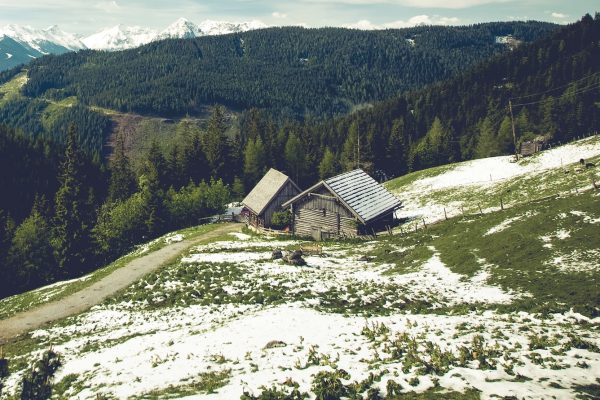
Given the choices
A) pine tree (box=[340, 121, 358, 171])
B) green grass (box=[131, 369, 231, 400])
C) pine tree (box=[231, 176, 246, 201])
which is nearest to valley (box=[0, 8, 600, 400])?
green grass (box=[131, 369, 231, 400])

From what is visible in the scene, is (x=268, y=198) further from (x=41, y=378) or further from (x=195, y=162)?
(x=41, y=378)

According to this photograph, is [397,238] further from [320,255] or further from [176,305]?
[176,305]

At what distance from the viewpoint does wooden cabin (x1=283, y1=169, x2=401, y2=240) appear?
47.9 m

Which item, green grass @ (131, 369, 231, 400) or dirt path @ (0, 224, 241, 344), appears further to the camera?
dirt path @ (0, 224, 241, 344)

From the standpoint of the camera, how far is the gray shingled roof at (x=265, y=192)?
61938 millimetres

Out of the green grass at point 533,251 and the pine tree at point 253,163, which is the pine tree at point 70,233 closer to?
the pine tree at point 253,163

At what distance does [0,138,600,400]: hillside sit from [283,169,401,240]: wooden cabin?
8.20 meters

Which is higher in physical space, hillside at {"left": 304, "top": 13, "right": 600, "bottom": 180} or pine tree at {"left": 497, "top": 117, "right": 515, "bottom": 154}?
hillside at {"left": 304, "top": 13, "right": 600, "bottom": 180}

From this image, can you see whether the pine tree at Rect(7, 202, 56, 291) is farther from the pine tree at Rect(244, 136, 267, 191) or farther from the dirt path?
the pine tree at Rect(244, 136, 267, 191)

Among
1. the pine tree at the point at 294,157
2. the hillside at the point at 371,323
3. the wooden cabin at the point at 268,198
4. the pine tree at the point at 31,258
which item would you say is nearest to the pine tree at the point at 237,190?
the pine tree at the point at 294,157

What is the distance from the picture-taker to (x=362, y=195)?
50250 millimetres

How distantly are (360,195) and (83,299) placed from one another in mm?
30434

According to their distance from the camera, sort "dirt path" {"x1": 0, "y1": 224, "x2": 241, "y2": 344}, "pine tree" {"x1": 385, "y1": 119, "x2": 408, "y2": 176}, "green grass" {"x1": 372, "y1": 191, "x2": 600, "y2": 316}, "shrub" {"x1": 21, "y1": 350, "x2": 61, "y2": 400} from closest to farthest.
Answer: "shrub" {"x1": 21, "y1": 350, "x2": 61, "y2": 400}, "green grass" {"x1": 372, "y1": 191, "x2": 600, "y2": 316}, "dirt path" {"x1": 0, "y1": 224, "x2": 241, "y2": 344}, "pine tree" {"x1": 385, "y1": 119, "x2": 408, "y2": 176}

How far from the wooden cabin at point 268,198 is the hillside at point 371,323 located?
2193 cm
